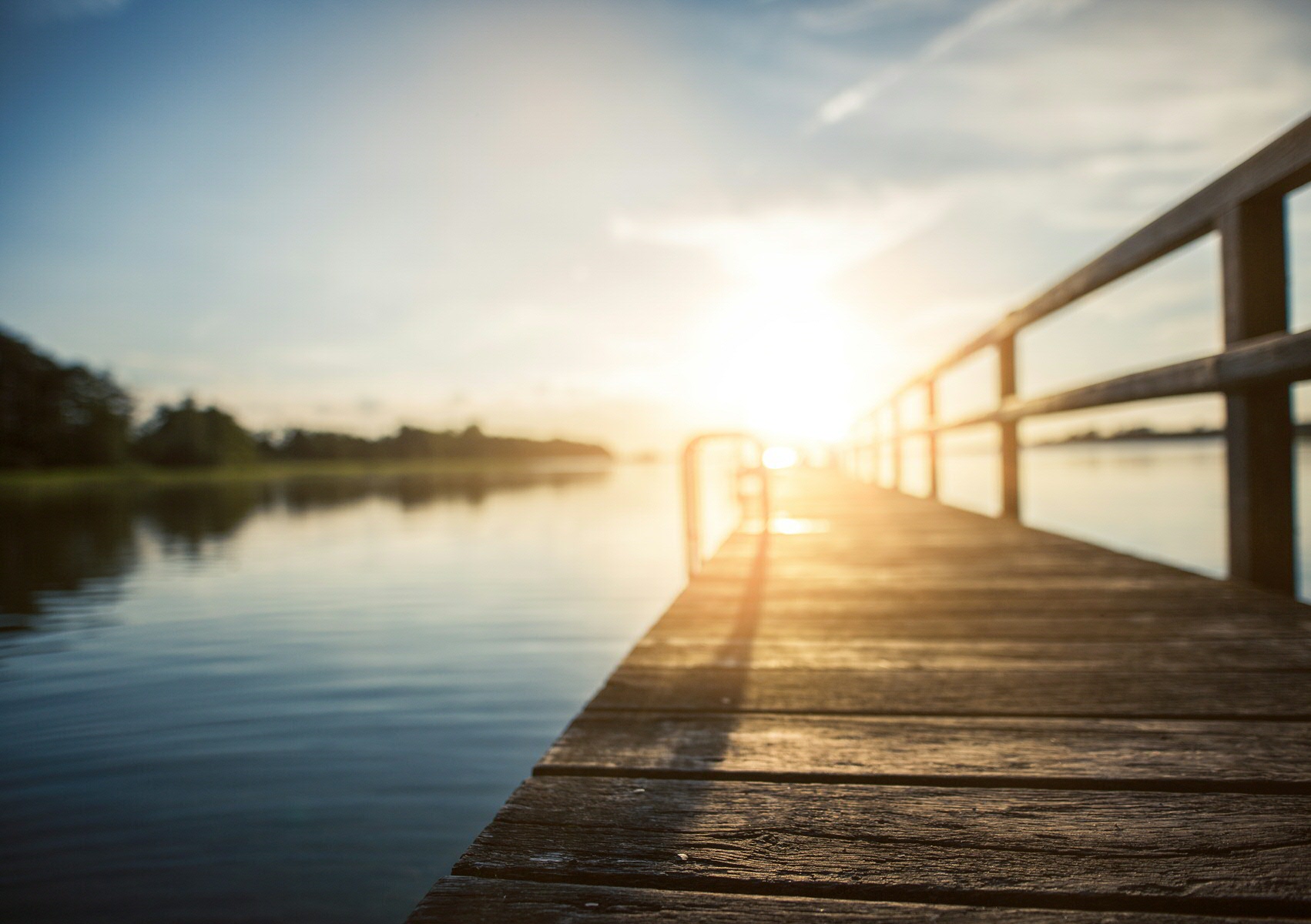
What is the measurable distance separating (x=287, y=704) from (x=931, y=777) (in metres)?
4.08

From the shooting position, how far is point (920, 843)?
95cm

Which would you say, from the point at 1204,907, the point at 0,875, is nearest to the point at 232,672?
the point at 0,875

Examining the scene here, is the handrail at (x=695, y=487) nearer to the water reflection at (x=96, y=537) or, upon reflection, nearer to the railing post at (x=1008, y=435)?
the railing post at (x=1008, y=435)

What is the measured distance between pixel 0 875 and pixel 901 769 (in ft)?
9.62

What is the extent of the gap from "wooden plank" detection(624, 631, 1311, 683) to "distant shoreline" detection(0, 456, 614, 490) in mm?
66831

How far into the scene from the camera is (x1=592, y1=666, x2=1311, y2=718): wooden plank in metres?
1.42

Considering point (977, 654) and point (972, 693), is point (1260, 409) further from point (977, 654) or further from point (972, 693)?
point (972, 693)

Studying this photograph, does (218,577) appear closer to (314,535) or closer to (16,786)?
(314,535)

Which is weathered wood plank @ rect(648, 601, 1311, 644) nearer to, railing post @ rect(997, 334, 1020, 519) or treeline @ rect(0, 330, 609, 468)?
railing post @ rect(997, 334, 1020, 519)

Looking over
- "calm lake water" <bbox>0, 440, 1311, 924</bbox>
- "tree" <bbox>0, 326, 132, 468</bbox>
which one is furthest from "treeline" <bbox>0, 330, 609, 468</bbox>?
"calm lake water" <bbox>0, 440, 1311, 924</bbox>

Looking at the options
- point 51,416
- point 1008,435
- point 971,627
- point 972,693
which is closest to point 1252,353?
point 971,627

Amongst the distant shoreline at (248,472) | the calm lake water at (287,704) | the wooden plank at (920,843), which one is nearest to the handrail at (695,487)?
the calm lake water at (287,704)

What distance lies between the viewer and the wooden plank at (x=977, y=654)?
1.68 meters

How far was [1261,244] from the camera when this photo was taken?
203cm
